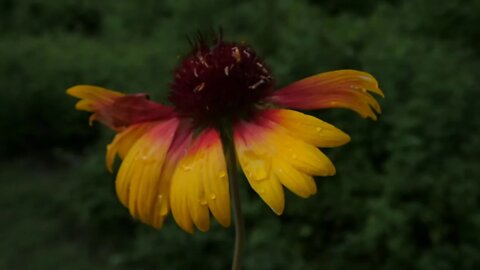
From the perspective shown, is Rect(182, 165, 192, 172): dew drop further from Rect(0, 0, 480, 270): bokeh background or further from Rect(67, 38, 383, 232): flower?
Rect(0, 0, 480, 270): bokeh background

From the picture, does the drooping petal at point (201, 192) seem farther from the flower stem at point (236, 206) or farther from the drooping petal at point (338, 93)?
the drooping petal at point (338, 93)

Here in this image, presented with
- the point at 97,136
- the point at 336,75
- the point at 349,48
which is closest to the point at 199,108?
the point at 336,75

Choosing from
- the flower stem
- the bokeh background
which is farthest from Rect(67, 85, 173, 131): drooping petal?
the bokeh background

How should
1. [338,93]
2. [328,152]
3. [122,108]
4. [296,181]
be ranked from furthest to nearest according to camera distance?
[328,152] < [122,108] < [338,93] < [296,181]

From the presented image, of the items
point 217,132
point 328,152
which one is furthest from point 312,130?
point 328,152

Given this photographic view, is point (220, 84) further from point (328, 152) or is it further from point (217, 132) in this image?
point (328, 152)

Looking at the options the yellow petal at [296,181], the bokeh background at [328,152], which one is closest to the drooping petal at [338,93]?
the yellow petal at [296,181]
